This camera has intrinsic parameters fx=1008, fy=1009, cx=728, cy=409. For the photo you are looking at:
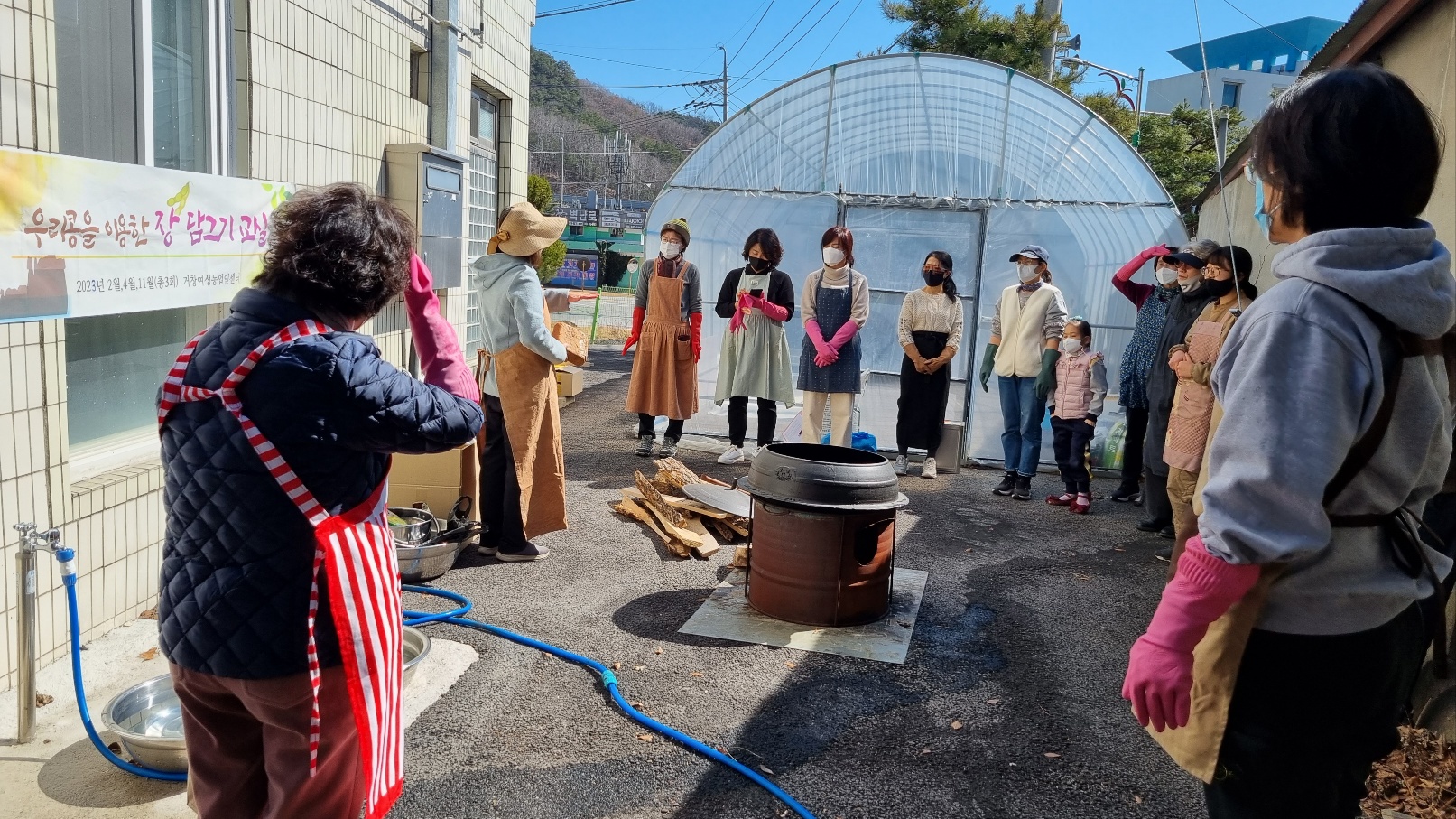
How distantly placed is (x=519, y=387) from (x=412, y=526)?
95cm

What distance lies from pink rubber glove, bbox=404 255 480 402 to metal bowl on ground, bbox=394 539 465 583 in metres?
2.86

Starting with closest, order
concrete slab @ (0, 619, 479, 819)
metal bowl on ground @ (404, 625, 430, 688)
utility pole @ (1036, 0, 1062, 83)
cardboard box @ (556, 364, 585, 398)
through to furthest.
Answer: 1. concrete slab @ (0, 619, 479, 819)
2. metal bowl on ground @ (404, 625, 430, 688)
3. cardboard box @ (556, 364, 585, 398)
4. utility pole @ (1036, 0, 1062, 83)

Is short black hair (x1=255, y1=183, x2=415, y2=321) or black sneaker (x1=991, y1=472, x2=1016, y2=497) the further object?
black sneaker (x1=991, y1=472, x2=1016, y2=497)

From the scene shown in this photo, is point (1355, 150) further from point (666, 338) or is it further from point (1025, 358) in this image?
point (666, 338)

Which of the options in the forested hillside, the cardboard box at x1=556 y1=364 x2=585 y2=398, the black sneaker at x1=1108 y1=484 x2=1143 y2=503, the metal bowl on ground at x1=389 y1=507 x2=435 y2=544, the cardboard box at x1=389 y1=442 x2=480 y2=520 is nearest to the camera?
the metal bowl on ground at x1=389 y1=507 x2=435 y2=544

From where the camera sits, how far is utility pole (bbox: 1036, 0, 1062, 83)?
17.9 meters

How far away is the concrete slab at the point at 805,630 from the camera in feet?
15.7

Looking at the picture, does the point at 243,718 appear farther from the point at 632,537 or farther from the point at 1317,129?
the point at 632,537

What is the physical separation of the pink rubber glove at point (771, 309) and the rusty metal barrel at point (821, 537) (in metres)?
3.68

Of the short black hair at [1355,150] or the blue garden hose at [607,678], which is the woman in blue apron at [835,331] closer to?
the blue garden hose at [607,678]

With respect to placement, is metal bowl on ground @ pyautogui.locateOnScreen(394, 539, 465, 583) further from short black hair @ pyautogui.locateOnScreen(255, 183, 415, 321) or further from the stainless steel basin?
short black hair @ pyautogui.locateOnScreen(255, 183, 415, 321)

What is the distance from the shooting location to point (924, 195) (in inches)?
404

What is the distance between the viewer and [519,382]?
5.63 meters

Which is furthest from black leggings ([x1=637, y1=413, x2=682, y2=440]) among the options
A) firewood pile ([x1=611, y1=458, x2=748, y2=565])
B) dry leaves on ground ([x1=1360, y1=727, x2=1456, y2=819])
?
dry leaves on ground ([x1=1360, y1=727, x2=1456, y2=819])
